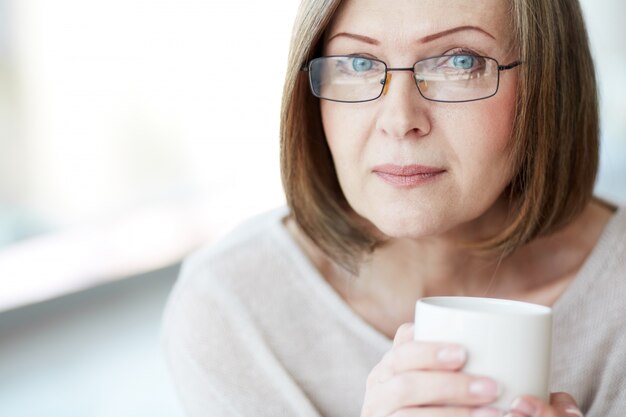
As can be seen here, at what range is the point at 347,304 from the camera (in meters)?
1.48

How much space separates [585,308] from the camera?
146cm

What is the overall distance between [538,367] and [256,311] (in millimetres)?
682

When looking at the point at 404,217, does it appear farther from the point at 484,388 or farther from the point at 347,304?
the point at 484,388

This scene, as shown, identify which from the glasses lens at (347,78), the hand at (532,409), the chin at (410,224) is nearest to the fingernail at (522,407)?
the hand at (532,409)

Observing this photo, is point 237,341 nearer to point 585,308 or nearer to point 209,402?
point 209,402

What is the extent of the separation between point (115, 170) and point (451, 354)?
3.17 meters

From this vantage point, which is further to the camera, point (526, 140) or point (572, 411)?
point (526, 140)

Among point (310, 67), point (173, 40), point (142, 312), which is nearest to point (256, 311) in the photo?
point (310, 67)

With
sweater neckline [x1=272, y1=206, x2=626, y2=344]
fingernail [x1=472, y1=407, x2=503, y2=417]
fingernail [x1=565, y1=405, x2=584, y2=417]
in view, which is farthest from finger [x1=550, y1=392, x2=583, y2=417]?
sweater neckline [x1=272, y1=206, x2=626, y2=344]

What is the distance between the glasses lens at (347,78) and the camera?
4.14ft

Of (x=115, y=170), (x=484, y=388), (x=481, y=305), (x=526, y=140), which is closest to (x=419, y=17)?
(x=526, y=140)

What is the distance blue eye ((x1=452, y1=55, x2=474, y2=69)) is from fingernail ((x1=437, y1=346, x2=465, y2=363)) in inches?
21.0

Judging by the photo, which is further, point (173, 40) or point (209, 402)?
point (173, 40)

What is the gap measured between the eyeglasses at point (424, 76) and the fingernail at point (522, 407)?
0.54 metres
